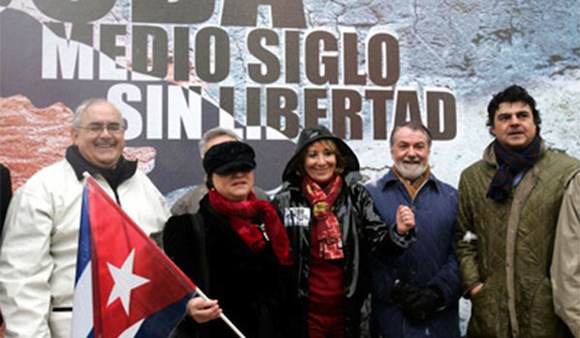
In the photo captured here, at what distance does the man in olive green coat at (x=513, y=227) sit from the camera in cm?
315

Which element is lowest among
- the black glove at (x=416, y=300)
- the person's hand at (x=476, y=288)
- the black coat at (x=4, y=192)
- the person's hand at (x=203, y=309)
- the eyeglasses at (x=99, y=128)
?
the black glove at (x=416, y=300)

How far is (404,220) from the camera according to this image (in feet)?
10.2

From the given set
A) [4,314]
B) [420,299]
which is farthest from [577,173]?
[4,314]

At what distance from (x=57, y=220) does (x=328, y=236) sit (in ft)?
4.33

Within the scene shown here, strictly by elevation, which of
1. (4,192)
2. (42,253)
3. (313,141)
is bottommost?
(42,253)

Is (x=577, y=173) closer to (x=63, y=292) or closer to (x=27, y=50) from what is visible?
(x=63, y=292)

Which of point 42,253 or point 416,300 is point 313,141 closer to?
point 416,300

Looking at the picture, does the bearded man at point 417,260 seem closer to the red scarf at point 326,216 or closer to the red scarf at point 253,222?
the red scarf at point 326,216

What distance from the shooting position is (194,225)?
111 inches

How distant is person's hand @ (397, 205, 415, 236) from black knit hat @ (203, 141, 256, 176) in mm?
808

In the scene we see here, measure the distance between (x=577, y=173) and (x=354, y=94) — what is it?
6.46 ft

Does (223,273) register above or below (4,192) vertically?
below

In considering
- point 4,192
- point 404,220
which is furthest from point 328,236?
point 4,192

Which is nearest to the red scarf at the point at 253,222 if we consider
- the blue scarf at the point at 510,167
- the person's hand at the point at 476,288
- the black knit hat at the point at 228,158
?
the black knit hat at the point at 228,158
